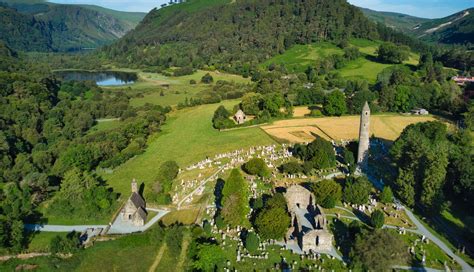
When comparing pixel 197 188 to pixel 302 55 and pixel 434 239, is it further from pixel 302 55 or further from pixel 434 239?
pixel 302 55

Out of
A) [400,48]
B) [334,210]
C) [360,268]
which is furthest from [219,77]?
[360,268]

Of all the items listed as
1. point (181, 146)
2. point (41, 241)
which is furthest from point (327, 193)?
point (181, 146)

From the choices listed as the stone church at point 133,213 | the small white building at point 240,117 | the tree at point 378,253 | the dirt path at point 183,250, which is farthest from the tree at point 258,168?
the small white building at point 240,117

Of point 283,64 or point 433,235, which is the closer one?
point 433,235

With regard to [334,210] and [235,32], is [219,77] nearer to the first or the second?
[235,32]

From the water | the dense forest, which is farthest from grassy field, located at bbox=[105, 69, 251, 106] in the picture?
the dense forest

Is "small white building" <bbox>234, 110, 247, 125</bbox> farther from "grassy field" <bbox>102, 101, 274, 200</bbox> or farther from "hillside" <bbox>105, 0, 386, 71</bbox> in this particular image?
"hillside" <bbox>105, 0, 386, 71</bbox>

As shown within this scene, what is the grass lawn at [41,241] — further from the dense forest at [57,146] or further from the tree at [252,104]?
the tree at [252,104]

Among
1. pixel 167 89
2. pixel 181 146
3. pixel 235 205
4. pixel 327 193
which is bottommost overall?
pixel 181 146
